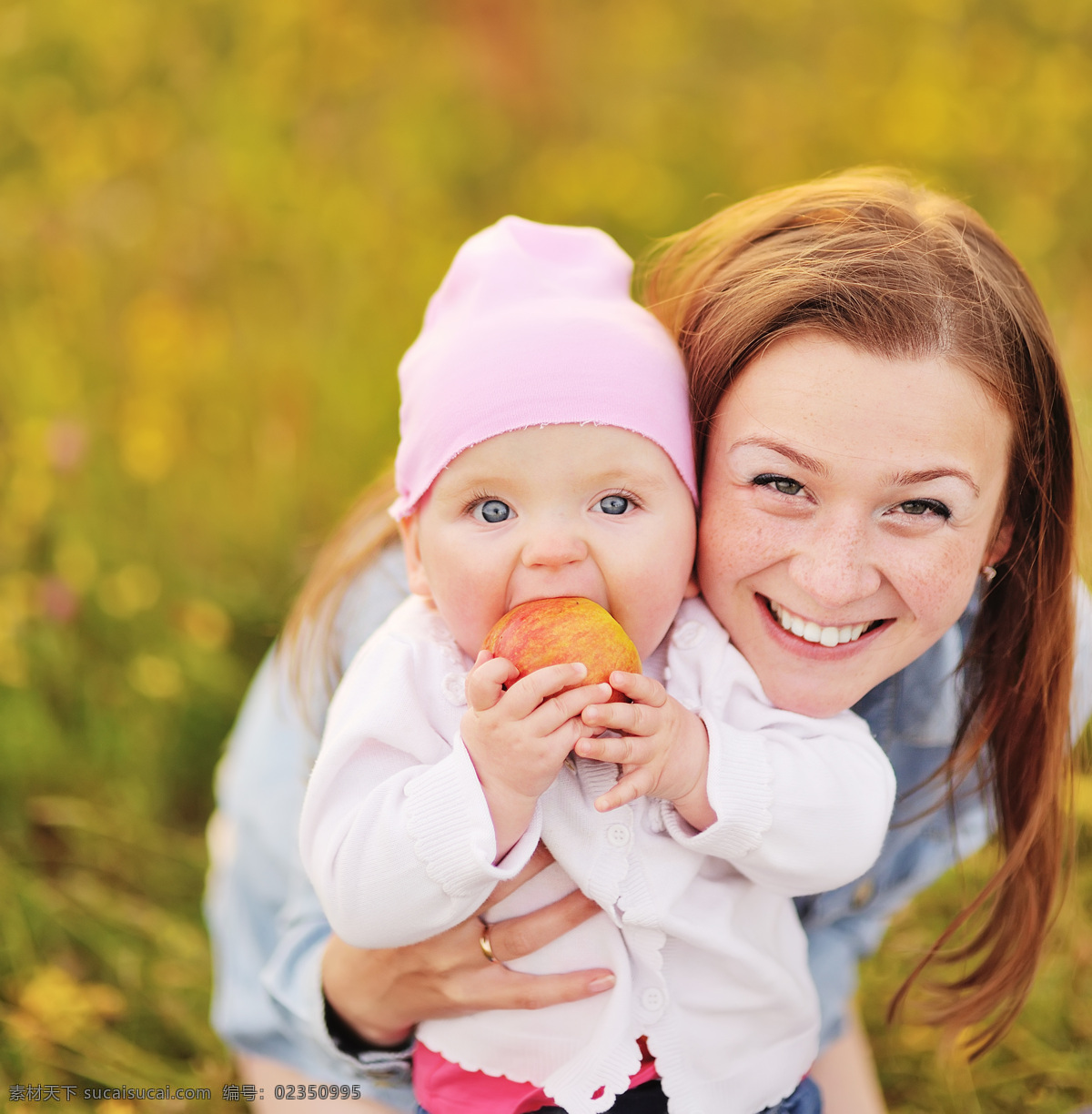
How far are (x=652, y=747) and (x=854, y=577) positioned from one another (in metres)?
0.34

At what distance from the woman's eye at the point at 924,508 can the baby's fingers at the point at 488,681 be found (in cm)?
54

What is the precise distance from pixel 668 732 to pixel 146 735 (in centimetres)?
186

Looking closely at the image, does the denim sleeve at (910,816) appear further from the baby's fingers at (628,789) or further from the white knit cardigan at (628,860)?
the baby's fingers at (628,789)

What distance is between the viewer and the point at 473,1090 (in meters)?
1.52

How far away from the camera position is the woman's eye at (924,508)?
144cm

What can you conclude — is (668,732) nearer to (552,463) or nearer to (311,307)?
(552,463)

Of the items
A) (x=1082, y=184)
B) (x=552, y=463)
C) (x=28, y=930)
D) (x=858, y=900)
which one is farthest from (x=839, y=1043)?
(x=1082, y=184)

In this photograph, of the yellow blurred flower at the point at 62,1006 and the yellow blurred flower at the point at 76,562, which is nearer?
the yellow blurred flower at the point at 62,1006

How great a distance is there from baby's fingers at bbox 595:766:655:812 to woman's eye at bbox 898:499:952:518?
0.47 meters

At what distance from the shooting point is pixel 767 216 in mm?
1657

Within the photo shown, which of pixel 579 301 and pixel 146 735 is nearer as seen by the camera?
pixel 579 301

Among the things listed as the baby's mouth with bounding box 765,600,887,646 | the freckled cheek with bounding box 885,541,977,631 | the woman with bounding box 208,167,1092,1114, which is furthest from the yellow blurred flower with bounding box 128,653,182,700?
the freckled cheek with bounding box 885,541,977,631

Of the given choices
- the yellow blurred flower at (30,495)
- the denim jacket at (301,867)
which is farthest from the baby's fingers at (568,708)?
the yellow blurred flower at (30,495)

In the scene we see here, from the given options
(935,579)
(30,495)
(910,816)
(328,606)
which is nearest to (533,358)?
(935,579)
